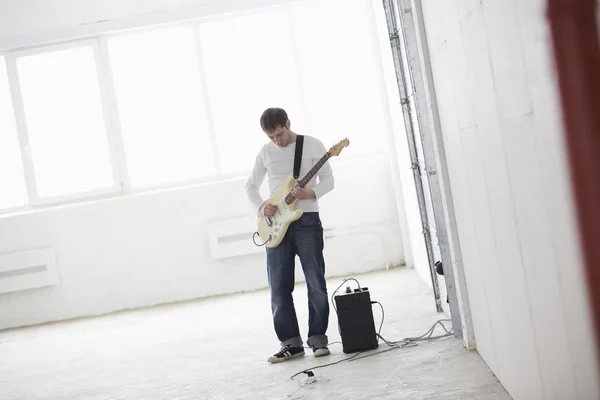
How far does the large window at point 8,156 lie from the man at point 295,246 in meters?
4.83

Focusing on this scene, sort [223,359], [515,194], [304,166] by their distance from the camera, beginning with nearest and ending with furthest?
[515,194] < [304,166] < [223,359]

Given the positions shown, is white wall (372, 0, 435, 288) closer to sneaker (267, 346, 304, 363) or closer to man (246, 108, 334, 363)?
man (246, 108, 334, 363)

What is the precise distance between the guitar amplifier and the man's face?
88cm

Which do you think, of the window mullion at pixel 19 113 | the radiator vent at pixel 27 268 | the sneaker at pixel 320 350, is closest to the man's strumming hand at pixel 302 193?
the sneaker at pixel 320 350

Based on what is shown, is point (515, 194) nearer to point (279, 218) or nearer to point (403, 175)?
point (279, 218)

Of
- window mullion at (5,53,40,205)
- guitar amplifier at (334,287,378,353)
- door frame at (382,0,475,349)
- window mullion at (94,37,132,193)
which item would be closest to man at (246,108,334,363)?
guitar amplifier at (334,287,378,353)

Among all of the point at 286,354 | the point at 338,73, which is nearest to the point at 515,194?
the point at 286,354

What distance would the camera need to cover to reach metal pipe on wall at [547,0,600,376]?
0.91 meters

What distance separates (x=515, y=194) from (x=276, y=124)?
233cm

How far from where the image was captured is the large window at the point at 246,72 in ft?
27.5

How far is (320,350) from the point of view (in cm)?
444

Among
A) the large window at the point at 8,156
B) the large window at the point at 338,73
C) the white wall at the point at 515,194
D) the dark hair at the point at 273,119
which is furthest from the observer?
the large window at the point at 8,156

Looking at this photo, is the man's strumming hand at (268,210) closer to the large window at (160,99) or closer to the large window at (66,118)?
the large window at (160,99)

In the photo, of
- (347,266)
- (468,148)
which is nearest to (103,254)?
(347,266)
